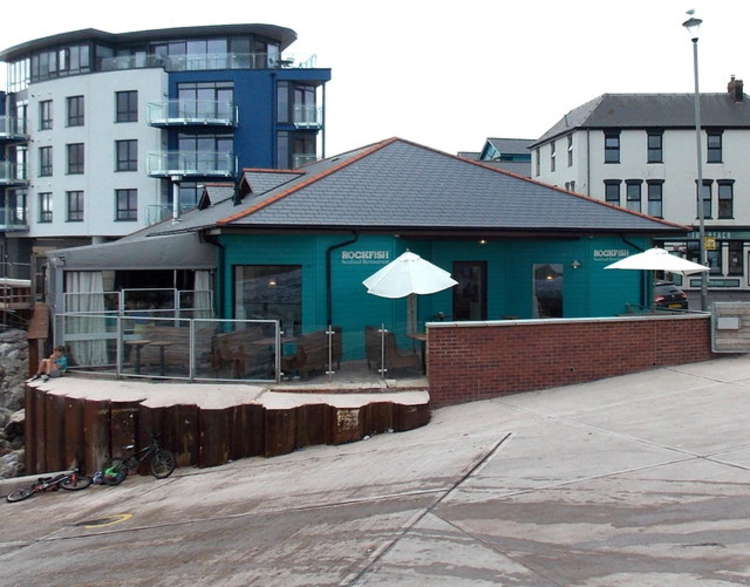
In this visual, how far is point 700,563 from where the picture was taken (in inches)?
245

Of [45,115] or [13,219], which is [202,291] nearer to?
[45,115]

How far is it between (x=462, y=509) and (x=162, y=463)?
5.77m

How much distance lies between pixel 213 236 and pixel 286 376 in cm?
512

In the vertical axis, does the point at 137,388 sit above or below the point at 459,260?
below

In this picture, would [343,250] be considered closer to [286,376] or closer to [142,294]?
[286,376]

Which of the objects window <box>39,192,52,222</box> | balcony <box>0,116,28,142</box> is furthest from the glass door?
balcony <box>0,116,28,142</box>

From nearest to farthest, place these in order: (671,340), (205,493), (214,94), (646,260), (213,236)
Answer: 1. (205,493)
2. (671,340)
3. (646,260)
4. (213,236)
5. (214,94)

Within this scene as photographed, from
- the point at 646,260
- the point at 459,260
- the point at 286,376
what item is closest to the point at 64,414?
the point at 286,376

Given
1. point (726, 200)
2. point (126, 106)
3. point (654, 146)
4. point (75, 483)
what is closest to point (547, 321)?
point (75, 483)

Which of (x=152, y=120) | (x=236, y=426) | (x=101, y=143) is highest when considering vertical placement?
(x=152, y=120)

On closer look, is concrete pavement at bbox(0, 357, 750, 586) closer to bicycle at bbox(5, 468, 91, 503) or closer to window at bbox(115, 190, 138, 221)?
bicycle at bbox(5, 468, 91, 503)

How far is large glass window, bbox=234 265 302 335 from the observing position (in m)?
16.8

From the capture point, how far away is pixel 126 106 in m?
47.5

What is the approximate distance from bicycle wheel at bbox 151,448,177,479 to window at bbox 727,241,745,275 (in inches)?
1683
